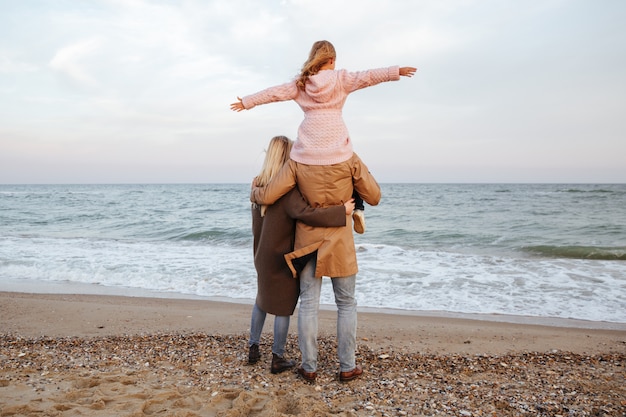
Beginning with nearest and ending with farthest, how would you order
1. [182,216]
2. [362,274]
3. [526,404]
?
[526,404] → [362,274] → [182,216]

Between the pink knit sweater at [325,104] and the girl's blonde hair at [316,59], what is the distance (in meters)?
0.05

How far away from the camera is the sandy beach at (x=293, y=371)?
292cm

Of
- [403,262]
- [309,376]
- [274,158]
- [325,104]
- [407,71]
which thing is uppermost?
[407,71]

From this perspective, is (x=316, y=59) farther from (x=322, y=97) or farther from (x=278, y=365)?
(x=278, y=365)

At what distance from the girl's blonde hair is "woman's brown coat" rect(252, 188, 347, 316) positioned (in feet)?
2.71

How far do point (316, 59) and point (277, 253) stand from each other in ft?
4.93

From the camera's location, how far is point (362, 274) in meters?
8.23

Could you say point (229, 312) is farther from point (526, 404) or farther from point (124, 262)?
point (124, 262)

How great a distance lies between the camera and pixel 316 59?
10.3 feet

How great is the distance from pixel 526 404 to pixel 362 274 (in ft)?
17.3

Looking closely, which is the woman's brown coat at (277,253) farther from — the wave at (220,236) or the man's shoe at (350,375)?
the wave at (220,236)

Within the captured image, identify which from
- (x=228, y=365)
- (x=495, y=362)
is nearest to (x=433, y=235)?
(x=495, y=362)

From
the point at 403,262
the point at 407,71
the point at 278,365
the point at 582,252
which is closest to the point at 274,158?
the point at 407,71

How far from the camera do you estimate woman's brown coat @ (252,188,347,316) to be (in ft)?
11.0
